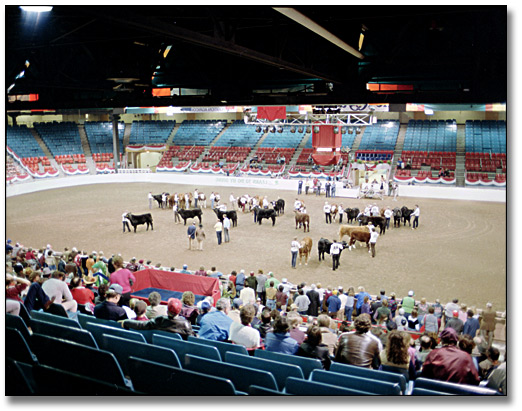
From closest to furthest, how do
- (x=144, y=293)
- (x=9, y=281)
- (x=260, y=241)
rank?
(x=9, y=281) → (x=144, y=293) → (x=260, y=241)

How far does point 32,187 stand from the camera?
35875 millimetres

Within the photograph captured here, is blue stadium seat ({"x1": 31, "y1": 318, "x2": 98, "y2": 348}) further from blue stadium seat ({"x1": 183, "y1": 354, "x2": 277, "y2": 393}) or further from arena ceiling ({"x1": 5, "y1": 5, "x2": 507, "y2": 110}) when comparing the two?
arena ceiling ({"x1": 5, "y1": 5, "x2": 507, "y2": 110})

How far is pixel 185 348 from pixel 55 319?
2.10 metres

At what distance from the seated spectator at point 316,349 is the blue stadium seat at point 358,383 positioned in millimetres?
827

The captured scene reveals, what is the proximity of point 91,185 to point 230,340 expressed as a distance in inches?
1407

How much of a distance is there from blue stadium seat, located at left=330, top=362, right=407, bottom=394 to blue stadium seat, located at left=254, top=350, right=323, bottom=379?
0.24 m

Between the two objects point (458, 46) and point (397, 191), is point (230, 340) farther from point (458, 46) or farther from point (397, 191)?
point (397, 191)

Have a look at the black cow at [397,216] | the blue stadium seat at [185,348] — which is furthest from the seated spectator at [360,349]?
the black cow at [397,216]

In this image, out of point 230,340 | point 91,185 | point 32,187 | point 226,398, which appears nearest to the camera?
point 226,398

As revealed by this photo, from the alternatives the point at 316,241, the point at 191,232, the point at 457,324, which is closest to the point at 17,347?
the point at 457,324

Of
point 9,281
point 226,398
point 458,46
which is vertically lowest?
point 226,398

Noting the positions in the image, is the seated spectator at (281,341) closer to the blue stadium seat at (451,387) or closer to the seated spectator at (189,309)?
the blue stadium seat at (451,387)

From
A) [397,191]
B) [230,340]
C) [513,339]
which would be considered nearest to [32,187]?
[397,191]

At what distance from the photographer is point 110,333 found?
6223 mm
